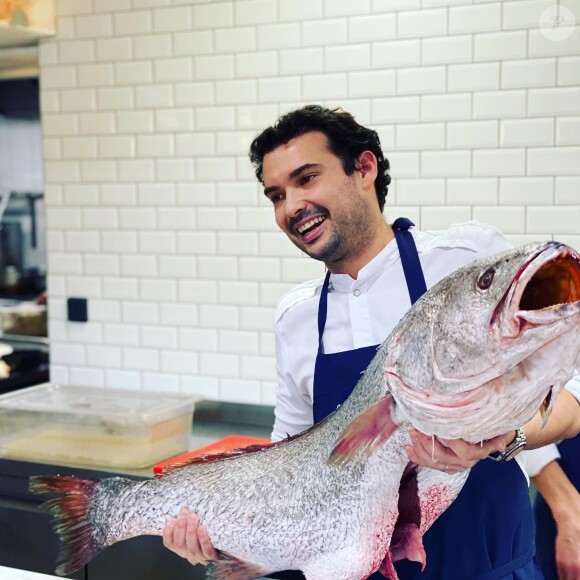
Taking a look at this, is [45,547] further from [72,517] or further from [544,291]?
[544,291]

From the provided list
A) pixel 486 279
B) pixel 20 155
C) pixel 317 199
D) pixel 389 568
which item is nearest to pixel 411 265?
pixel 317 199

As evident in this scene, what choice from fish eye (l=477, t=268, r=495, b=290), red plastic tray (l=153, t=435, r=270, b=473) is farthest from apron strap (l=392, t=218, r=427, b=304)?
red plastic tray (l=153, t=435, r=270, b=473)

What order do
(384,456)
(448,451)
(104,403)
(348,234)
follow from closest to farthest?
(448,451), (384,456), (348,234), (104,403)

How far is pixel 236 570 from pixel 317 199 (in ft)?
2.81

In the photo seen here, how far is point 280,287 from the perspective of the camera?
311cm

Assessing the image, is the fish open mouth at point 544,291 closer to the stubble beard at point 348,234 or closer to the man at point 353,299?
the man at point 353,299

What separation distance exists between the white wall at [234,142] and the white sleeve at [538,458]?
3.18ft

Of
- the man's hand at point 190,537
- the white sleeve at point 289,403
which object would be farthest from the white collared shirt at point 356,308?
the man's hand at point 190,537

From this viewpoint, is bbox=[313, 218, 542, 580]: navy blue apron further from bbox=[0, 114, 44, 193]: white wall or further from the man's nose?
bbox=[0, 114, 44, 193]: white wall

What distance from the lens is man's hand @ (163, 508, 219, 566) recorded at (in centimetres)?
167

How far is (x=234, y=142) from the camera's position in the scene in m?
3.15

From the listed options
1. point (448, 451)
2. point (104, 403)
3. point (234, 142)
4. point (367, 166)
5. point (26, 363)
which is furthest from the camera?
point (26, 363)

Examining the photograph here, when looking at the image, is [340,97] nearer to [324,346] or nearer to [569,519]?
[324,346]

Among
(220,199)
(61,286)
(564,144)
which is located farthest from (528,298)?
(61,286)
